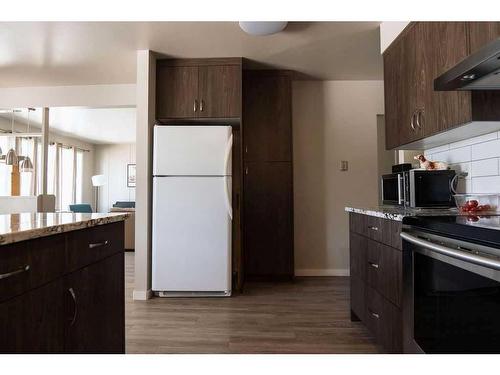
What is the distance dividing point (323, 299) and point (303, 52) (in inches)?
89.3

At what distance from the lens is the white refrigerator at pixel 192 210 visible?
3.00m

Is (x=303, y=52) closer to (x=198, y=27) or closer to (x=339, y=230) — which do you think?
(x=198, y=27)

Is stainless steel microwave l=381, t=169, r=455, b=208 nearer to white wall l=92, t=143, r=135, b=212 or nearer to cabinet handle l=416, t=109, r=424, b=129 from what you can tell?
cabinet handle l=416, t=109, r=424, b=129

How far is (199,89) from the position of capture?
324cm

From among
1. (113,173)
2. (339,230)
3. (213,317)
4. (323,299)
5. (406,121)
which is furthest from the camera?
(113,173)

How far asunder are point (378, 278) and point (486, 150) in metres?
0.96

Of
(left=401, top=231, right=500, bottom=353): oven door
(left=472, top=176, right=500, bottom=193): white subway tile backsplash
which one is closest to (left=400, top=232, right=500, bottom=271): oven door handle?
(left=401, top=231, right=500, bottom=353): oven door

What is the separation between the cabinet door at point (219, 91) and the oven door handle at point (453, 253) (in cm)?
214

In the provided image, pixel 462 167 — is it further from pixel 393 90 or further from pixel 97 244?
pixel 97 244

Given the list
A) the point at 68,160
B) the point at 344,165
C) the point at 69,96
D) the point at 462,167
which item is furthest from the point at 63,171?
the point at 462,167

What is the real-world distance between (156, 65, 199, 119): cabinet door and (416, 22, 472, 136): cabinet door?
6.48ft

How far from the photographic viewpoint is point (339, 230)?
12.8ft

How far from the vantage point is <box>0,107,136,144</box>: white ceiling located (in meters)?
5.73
